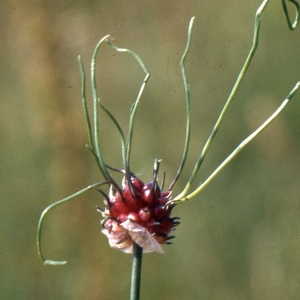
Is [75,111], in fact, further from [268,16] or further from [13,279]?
[268,16]

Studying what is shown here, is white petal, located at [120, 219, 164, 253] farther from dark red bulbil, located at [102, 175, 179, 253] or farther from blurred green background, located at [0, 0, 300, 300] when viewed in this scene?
blurred green background, located at [0, 0, 300, 300]

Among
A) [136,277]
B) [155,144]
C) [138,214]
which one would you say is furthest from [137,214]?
[155,144]

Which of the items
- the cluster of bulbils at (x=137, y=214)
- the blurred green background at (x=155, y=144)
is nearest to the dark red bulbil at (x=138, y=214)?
the cluster of bulbils at (x=137, y=214)

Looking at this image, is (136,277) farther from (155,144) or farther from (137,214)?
(155,144)

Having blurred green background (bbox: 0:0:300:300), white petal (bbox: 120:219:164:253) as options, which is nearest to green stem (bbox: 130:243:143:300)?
white petal (bbox: 120:219:164:253)

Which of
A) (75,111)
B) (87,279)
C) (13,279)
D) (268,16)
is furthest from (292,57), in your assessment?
(13,279)

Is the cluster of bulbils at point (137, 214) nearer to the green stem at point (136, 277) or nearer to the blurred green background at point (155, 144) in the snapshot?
the green stem at point (136, 277)
